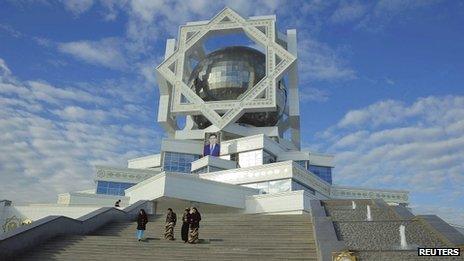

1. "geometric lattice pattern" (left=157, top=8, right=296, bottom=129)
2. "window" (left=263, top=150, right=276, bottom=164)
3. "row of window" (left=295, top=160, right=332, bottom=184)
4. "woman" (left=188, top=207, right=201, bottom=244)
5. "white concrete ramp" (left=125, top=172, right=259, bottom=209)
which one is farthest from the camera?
"row of window" (left=295, top=160, right=332, bottom=184)

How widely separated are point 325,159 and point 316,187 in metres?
13.7

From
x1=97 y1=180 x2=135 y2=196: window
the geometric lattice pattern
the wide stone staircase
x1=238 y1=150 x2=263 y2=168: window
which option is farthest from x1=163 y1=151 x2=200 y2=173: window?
the wide stone staircase

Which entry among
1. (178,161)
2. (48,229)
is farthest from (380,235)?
(178,161)

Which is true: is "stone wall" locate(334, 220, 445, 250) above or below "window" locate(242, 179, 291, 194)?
below

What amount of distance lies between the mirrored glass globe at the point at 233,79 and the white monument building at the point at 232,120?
122 mm

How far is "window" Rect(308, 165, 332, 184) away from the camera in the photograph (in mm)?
52156

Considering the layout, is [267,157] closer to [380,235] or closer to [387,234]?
[387,234]

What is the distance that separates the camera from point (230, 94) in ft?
168

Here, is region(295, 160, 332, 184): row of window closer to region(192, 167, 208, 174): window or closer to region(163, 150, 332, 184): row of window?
region(163, 150, 332, 184): row of window

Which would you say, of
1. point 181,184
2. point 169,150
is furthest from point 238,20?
point 181,184

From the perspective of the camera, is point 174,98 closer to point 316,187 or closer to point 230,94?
point 230,94

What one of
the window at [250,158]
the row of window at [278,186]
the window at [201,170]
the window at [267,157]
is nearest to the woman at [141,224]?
the row of window at [278,186]

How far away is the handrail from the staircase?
0.26 m

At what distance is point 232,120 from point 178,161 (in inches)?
326
